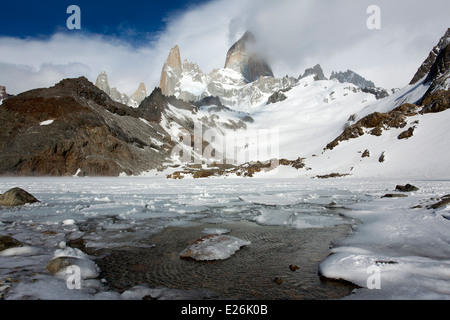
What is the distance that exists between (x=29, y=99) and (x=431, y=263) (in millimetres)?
90370

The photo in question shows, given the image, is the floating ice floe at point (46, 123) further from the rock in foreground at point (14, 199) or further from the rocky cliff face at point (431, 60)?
the rocky cliff face at point (431, 60)

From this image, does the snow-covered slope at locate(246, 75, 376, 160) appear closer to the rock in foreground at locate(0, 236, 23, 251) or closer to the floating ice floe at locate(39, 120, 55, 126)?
the floating ice floe at locate(39, 120, 55, 126)

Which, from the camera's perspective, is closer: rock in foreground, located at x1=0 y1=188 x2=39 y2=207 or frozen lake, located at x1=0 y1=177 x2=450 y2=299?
frozen lake, located at x1=0 y1=177 x2=450 y2=299

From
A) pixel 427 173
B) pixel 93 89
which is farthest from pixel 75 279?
pixel 93 89

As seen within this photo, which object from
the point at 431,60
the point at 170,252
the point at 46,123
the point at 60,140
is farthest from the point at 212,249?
the point at 431,60

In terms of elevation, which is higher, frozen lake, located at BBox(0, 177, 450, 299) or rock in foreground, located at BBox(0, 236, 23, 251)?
rock in foreground, located at BBox(0, 236, 23, 251)

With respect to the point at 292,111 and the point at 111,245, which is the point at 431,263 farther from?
the point at 292,111

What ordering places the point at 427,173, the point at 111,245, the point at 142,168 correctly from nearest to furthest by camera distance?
1. the point at 111,245
2. the point at 427,173
3. the point at 142,168

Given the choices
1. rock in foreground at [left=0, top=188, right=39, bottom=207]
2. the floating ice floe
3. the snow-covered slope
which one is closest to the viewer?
rock in foreground at [left=0, top=188, right=39, bottom=207]

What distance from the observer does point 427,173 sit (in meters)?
38.1

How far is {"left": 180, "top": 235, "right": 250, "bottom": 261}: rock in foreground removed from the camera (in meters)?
6.93

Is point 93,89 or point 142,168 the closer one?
point 142,168

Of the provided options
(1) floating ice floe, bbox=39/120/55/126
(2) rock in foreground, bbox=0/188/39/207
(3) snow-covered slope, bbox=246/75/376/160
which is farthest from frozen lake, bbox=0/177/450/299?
(3) snow-covered slope, bbox=246/75/376/160
